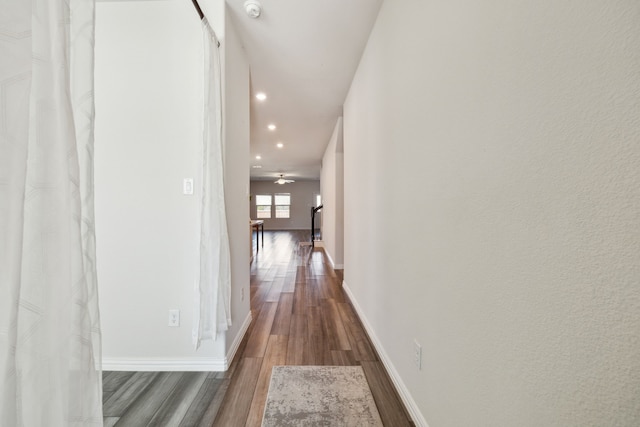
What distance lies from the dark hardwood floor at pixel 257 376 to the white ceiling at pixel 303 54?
2591 mm

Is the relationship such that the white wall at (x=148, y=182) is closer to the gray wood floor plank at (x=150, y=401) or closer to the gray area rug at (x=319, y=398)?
the gray wood floor plank at (x=150, y=401)

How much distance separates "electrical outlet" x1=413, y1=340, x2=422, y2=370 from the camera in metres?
1.21

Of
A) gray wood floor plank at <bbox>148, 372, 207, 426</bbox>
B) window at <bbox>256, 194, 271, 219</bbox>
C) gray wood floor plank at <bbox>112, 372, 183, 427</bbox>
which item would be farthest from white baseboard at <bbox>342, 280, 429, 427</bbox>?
window at <bbox>256, 194, 271, 219</bbox>

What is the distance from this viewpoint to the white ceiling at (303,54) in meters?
1.80

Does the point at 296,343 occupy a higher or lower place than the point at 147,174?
lower

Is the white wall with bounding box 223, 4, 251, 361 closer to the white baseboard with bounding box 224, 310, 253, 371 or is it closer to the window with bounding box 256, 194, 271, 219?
the white baseboard with bounding box 224, 310, 253, 371

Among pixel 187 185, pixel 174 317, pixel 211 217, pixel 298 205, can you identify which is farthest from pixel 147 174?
pixel 298 205

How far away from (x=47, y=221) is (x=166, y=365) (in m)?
1.58

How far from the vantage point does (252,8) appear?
1.75 m

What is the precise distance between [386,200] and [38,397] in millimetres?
1672

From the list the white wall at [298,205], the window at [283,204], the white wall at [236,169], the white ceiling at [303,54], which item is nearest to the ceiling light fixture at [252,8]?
the white ceiling at [303,54]

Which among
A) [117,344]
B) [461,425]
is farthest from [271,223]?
[461,425]

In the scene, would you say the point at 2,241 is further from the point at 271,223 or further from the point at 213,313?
the point at 271,223

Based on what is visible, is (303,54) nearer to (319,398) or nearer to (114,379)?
(319,398)
